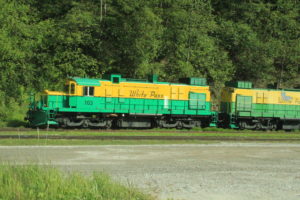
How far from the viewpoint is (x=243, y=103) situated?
3128cm

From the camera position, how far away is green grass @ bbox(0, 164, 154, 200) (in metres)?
7.70

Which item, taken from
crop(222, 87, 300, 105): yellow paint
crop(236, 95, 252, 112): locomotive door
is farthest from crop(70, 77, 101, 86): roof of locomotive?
crop(236, 95, 252, 112): locomotive door

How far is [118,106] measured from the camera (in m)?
26.9

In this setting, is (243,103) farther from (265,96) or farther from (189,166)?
(189,166)

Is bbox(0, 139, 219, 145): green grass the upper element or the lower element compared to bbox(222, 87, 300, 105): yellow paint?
lower

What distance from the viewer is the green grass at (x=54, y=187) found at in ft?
25.2

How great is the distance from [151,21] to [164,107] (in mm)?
10088

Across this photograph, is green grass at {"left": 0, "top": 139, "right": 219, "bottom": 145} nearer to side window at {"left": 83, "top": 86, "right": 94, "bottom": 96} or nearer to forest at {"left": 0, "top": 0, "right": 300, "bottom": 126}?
side window at {"left": 83, "top": 86, "right": 94, "bottom": 96}

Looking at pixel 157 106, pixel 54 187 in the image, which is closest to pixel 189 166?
pixel 54 187

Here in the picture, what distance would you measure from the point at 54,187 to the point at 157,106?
20.5 meters

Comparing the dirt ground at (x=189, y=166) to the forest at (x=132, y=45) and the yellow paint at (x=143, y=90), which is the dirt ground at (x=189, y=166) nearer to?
the yellow paint at (x=143, y=90)

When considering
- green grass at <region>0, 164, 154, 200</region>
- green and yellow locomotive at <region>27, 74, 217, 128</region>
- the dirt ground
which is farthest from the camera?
green and yellow locomotive at <region>27, 74, 217, 128</region>

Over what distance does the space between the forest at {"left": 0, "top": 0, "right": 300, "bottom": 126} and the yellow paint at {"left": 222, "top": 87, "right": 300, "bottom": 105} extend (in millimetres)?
6891

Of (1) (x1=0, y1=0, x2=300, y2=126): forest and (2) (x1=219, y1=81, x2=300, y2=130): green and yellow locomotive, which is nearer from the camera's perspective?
(2) (x1=219, y1=81, x2=300, y2=130): green and yellow locomotive
